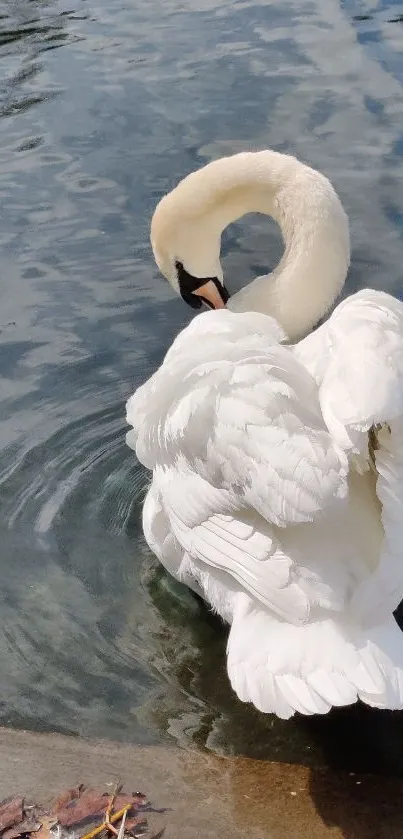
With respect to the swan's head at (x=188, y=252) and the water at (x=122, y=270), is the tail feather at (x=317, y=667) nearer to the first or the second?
the water at (x=122, y=270)

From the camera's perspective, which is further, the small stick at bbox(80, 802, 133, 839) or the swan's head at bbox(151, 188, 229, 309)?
the swan's head at bbox(151, 188, 229, 309)

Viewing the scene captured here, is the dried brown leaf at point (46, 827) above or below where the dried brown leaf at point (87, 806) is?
above

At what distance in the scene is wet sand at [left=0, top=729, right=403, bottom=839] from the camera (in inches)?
130

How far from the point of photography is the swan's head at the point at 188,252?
198 inches

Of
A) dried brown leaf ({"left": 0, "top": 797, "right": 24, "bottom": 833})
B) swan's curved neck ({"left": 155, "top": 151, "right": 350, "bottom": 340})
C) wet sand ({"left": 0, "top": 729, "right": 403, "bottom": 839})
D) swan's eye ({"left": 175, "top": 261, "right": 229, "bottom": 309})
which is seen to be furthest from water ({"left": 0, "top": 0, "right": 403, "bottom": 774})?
swan's curved neck ({"left": 155, "top": 151, "right": 350, "bottom": 340})

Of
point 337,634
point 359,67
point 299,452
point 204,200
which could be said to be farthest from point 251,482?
point 359,67

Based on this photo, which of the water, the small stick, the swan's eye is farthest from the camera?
the swan's eye

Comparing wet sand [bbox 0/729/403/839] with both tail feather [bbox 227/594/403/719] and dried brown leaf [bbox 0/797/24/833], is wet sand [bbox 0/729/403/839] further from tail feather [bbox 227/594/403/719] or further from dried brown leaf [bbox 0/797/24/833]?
tail feather [bbox 227/594/403/719]

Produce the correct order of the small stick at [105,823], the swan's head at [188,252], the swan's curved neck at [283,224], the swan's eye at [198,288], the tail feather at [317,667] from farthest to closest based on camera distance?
the swan's eye at [198,288]
the swan's head at [188,252]
the swan's curved neck at [283,224]
the small stick at [105,823]
the tail feather at [317,667]

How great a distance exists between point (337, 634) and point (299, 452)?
20.6 inches

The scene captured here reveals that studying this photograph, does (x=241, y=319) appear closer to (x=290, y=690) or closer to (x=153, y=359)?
(x=290, y=690)

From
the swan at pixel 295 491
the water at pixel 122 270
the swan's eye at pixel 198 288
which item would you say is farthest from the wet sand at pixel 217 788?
the swan's eye at pixel 198 288

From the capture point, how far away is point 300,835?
10.7ft

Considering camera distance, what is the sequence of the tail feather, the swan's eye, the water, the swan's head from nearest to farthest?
the tail feather < the water < the swan's head < the swan's eye
